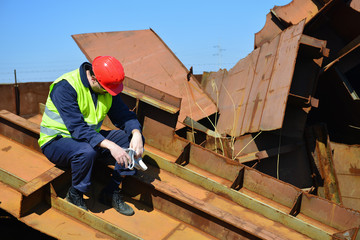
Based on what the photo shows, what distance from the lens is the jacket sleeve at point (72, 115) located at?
2.88 m

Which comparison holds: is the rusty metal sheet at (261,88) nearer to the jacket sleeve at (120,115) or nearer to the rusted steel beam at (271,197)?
the rusted steel beam at (271,197)

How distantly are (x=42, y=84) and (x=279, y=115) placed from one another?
3.64 metres

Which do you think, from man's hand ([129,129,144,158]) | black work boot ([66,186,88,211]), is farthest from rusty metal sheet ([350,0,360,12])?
black work boot ([66,186,88,211])

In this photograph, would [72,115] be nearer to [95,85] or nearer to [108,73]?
[95,85]

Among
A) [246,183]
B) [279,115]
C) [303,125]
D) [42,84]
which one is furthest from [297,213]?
[42,84]

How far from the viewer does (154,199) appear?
336cm

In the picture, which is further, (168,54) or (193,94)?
(168,54)

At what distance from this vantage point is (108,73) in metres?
2.93

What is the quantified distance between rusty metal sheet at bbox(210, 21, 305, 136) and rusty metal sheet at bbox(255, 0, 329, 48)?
378 mm

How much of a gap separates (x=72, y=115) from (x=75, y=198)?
2.57 feet

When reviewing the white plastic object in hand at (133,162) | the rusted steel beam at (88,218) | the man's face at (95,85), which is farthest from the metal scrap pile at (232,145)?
the man's face at (95,85)

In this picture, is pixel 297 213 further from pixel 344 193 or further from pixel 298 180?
pixel 344 193

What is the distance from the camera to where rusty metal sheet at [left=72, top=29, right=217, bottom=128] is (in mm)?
5027

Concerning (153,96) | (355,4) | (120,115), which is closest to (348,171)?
(355,4)
